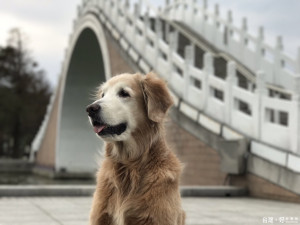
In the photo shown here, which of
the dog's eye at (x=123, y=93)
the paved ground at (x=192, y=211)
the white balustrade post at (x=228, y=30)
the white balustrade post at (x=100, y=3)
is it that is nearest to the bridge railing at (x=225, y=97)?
the paved ground at (x=192, y=211)

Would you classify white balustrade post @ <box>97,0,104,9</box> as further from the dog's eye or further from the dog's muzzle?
the dog's muzzle

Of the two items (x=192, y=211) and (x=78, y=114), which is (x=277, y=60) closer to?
(x=192, y=211)

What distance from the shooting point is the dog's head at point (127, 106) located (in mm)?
2918

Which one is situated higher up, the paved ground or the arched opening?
the arched opening

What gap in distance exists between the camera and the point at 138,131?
3.04 metres

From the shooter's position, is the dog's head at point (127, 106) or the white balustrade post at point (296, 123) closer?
the dog's head at point (127, 106)

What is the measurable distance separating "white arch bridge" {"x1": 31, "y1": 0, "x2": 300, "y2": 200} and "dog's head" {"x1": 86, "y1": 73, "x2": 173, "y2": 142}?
299 centimetres

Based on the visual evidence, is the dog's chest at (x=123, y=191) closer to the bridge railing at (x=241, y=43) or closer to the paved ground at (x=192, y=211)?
the paved ground at (x=192, y=211)

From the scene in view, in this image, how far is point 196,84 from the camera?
1282 cm

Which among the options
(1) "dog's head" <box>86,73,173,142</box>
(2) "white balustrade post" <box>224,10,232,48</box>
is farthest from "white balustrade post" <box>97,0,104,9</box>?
(1) "dog's head" <box>86,73,173,142</box>

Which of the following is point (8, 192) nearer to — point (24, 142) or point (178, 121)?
point (178, 121)

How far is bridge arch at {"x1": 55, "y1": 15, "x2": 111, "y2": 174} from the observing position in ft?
77.0

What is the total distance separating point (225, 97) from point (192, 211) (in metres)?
3.54

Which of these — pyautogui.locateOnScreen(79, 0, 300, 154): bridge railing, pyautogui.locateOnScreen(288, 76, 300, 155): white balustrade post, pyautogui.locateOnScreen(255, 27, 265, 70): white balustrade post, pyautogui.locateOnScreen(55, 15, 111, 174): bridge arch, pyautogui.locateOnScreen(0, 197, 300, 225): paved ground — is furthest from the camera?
pyautogui.locateOnScreen(55, 15, 111, 174): bridge arch
